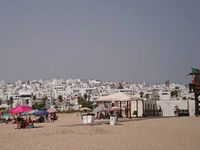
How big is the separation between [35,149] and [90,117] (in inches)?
441

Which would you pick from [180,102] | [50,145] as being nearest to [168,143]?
[50,145]

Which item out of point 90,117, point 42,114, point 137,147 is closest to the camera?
point 137,147

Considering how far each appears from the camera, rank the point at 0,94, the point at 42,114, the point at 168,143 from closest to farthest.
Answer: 1. the point at 168,143
2. the point at 42,114
3. the point at 0,94

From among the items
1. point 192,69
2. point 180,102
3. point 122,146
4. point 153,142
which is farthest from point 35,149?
point 180,102

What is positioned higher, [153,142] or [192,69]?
[192,69]

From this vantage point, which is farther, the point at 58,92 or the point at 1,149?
the point at 58,92

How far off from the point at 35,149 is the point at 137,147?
321 centimetres

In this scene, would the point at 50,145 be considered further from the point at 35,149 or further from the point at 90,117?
the point at 90,117

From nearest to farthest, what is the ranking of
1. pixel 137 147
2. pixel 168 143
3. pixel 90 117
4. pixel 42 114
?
pixel 137 147 < pixel 168 143 < pixel 90 117 < pixel 42 114

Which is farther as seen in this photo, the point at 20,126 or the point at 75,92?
the point at 75,92

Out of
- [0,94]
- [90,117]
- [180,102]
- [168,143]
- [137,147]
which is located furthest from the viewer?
[0,94]

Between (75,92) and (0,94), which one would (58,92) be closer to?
(75,92)

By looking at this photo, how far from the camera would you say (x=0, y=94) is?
575ft

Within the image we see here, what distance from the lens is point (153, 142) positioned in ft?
39.5
